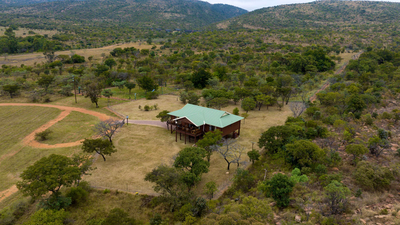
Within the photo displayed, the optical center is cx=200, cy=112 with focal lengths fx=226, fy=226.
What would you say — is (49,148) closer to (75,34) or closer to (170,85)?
(170,85)

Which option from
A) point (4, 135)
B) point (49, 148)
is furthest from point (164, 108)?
point (4, 135)

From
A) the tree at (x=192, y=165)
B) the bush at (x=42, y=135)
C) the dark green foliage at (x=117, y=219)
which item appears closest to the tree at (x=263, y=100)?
the tree at (x=192, y=165)

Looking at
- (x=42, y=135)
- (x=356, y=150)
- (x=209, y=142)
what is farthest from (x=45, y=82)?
(x=356, y=150)

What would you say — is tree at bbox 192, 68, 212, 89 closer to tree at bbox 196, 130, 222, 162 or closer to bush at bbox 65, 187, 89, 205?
tree at bbox 196, 130, 222, 162

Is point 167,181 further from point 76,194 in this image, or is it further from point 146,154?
point 146,154

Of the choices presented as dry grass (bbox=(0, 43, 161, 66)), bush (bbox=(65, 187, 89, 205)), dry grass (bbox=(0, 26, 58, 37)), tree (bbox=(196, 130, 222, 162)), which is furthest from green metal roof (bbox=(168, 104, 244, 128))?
dry grass (bbox=(0, 26, 58, 37))
